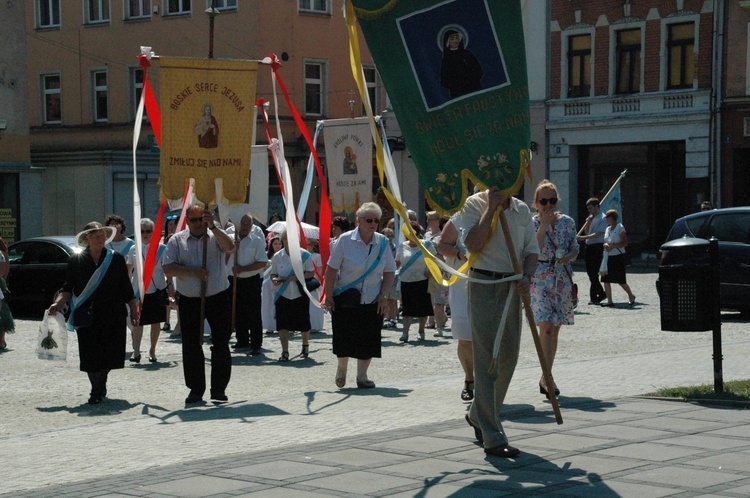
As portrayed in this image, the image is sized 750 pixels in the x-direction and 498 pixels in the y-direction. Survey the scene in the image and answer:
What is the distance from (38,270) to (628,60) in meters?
23.4

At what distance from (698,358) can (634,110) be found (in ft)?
86.6

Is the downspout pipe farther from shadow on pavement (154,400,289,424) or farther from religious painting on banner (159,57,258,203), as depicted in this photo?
shadow on pavement (154,400,289,424)

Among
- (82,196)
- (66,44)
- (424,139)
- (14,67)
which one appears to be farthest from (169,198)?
(66,44)

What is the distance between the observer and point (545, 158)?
137 feet

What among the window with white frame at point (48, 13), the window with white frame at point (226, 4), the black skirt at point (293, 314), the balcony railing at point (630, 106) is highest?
the window with white frame at point (48, 13)

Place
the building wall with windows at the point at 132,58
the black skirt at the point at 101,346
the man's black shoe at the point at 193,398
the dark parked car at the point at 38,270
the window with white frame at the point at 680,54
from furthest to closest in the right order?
1. the building wall with windows at the point at 132,58
2. the window with white frame at the point at 680,54
3. the dark parked car at the point at 38,270
4. the black skirt at the point at 101,346
5. the man's black shoe at the point at 193,398

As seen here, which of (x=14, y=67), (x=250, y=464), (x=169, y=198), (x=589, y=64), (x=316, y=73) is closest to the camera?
(x=250, y=464)

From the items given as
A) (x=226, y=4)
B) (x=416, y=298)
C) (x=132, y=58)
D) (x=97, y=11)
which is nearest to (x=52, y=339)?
(x=416, y=298)

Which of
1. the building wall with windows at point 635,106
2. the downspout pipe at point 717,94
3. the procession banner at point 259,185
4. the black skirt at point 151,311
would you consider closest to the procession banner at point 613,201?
the procession banner at point 259,185

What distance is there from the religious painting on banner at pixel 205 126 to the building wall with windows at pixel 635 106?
27.6 meters

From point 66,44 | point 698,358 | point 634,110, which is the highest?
point 66,44

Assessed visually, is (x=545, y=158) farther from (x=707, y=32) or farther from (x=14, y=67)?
(x=14, y=67)

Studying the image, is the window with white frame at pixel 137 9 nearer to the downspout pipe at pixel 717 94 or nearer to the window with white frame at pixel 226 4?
the window with white frame at pixel 226 4

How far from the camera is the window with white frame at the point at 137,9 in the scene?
4659cm
